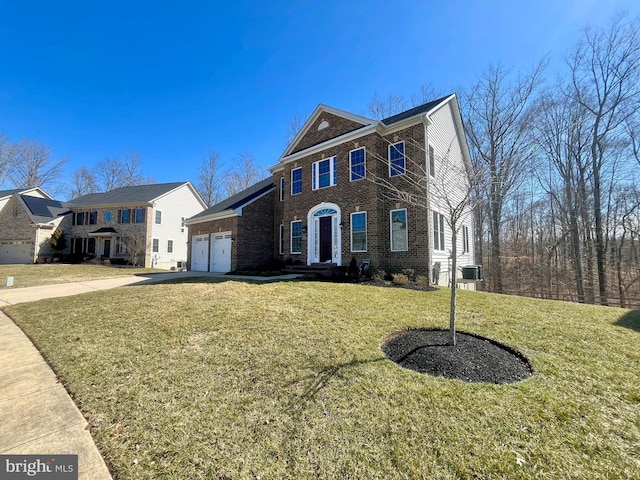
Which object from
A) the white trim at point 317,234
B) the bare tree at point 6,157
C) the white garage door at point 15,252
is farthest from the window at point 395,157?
the bare tree at point 6,157

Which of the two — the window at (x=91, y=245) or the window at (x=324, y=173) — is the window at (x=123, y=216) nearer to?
the window at (x=91, y=245)

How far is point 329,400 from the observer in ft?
9.59

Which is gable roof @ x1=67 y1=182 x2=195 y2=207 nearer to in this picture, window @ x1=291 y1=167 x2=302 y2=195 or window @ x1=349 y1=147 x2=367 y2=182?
window @ x1=291 y1=167 x2=302 y2=195

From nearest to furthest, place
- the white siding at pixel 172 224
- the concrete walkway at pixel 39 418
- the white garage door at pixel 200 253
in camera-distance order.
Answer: the concrete walkway at pixel 39 418, the white garage door at pixel 200 253, the white siding at pixel 172 224

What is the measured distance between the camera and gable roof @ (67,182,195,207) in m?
26.3

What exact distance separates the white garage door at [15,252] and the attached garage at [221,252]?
22373 millimetres

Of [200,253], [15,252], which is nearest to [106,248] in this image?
[15,252]

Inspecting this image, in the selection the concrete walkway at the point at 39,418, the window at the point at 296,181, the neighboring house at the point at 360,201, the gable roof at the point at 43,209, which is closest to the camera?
the concrete walkway at the point at 39,418

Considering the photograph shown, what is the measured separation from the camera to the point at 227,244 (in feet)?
53.9

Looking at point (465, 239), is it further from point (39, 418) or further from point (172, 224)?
point (172, 224)

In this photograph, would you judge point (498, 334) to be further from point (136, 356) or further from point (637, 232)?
point (637, 232)

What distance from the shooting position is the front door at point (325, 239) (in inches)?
524

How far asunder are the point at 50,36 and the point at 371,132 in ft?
51.4

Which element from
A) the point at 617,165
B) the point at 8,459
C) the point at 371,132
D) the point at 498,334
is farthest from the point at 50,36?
the point at 617,165
